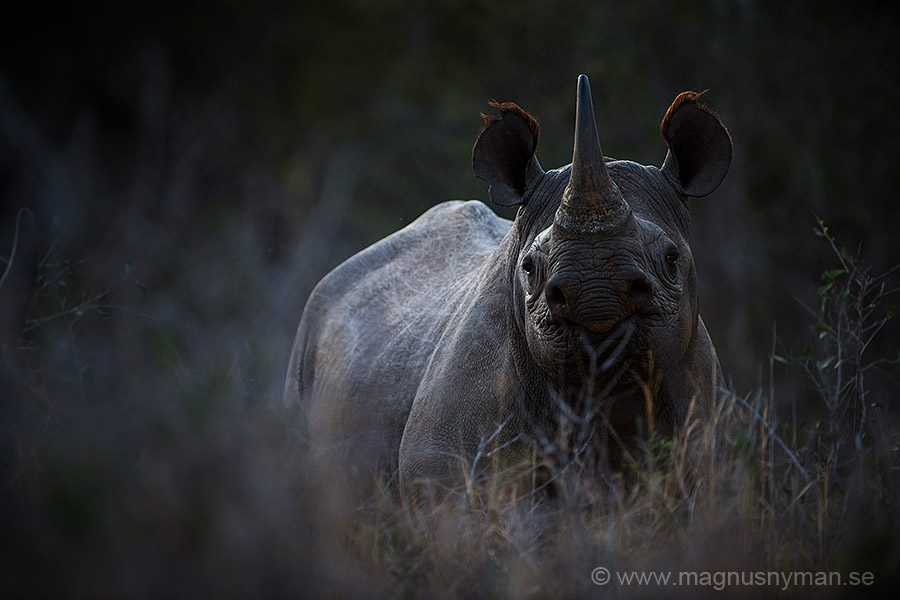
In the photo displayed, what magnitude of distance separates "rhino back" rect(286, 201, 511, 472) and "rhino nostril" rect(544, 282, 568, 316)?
1.41 metres

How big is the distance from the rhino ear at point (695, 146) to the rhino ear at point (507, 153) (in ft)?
2.03

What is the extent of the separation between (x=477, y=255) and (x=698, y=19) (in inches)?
415

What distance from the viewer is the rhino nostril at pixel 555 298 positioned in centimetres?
387

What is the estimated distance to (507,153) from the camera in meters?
4.89

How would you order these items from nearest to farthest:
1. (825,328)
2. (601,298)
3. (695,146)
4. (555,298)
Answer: (601,298), (555,298), (695,146), (825,328)

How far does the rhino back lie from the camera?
5484mm

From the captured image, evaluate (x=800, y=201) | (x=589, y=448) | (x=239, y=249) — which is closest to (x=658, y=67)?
(x=800, y=201)

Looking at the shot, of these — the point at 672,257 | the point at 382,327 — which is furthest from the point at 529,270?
the point at 382,327

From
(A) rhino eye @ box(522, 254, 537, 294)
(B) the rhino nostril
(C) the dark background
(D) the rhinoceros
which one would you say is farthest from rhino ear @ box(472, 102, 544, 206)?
(C) the dark background

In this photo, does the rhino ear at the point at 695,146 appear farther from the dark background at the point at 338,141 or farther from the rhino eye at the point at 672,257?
the dark background at the point at 338,141

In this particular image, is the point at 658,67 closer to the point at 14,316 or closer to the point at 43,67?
the point at 43,67

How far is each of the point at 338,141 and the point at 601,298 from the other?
50.5ft

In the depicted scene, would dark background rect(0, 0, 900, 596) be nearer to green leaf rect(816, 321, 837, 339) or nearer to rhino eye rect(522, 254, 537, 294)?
rhino eye rect(522, 254, 537, 294)

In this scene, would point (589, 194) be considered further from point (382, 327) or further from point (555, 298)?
point (382, 327)
